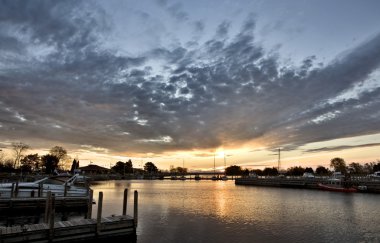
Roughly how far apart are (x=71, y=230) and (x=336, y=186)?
9917 centimetres

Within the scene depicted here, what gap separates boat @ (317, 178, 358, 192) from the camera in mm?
95250

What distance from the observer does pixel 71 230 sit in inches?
899

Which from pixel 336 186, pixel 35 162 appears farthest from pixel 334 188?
pixel 35 162

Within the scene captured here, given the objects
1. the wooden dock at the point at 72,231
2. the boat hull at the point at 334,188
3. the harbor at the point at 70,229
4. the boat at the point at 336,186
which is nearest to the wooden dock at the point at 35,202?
the harbor at the point at 70,229

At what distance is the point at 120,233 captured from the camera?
2512 centimetres

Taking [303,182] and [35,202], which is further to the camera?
[303,182]

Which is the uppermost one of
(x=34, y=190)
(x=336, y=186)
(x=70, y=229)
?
(x=34, y=190)

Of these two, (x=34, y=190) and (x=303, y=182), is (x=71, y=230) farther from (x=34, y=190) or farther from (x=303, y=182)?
(x=303, y=182)

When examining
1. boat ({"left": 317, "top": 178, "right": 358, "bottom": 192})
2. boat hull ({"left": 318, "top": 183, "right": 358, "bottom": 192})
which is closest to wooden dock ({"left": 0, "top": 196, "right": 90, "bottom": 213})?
boat hull ({"left": 318, "top": 183, "right": 358, "bottom": 192})

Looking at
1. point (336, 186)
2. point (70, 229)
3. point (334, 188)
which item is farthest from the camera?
point (336, 186)

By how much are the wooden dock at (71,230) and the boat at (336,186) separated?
88.8m

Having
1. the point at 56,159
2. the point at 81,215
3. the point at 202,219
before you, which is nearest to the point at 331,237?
the point at 202,219

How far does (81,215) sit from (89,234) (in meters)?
17.1

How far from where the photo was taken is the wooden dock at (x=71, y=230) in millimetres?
20625
